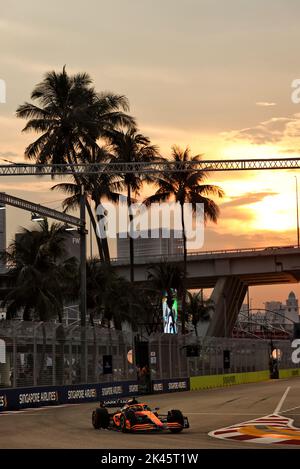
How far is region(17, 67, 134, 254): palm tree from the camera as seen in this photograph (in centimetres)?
6353

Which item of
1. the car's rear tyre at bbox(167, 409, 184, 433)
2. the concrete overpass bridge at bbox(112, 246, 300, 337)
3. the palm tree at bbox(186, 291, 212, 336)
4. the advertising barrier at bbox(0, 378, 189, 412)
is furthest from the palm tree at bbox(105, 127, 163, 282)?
the palm tree at bbox(186, 291, 212, 336)

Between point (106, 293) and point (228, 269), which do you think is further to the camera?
point (228, 269)

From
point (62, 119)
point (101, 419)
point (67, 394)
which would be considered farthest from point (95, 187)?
point (101, 419)

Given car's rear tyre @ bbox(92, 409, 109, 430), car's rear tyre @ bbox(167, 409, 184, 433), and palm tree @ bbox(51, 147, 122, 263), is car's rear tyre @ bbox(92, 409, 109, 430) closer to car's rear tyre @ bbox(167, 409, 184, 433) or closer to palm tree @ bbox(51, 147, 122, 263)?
car's rear tyre @ bbox(167, 409, 184, 433)

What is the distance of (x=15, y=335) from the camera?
3588 centimetres

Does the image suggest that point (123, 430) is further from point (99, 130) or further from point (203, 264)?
point (203, 264)

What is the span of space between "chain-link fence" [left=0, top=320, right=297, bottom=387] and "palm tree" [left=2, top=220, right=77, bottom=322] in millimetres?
10444

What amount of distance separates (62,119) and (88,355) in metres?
24.4

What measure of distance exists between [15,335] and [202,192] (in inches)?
1791

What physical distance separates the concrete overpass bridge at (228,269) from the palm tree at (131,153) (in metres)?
31.3

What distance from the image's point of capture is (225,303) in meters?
112

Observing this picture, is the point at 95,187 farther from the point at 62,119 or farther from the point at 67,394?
the point at 67,394

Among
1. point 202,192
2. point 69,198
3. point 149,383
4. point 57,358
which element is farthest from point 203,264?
point 57,358

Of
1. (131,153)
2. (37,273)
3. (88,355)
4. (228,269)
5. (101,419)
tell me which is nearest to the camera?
(101,419)
